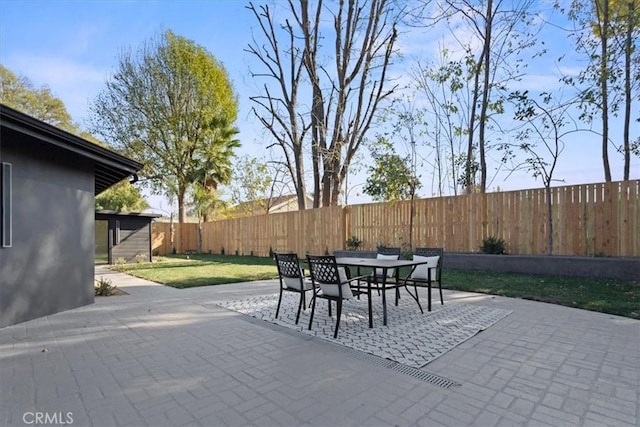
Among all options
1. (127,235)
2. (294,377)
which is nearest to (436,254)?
(294,377)

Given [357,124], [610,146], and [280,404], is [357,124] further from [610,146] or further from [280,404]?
[280,404]

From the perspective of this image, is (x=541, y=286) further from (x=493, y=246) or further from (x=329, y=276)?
(x=329, y=276)

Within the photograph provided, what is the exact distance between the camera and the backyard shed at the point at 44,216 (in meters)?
4.19

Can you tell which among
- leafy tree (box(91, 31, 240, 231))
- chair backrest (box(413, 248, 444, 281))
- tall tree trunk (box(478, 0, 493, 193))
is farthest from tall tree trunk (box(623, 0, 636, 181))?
leafy tree (box(91, 31, 240, 231))

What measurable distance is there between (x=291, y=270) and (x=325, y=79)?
447 inches

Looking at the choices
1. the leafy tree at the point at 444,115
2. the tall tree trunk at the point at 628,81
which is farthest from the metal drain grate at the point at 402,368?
the leafy tree at the point at 444,115

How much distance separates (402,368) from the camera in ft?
9.84

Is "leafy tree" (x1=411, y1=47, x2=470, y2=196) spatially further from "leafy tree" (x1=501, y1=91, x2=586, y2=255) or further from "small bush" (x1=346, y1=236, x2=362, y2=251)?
"small bush" (x1=346, y1=236, x2=362, y2=251)

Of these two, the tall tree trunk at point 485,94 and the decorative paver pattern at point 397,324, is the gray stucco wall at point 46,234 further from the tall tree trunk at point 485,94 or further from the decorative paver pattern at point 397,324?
the tall tree trunk at point 485,94

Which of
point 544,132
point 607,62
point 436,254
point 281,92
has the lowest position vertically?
point 436,254

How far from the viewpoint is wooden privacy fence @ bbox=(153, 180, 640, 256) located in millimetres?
7230

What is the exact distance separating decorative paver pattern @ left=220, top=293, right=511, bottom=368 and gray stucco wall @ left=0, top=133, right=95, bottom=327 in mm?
2411

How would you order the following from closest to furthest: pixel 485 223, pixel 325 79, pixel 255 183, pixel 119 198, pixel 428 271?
pixel 428 271 → pixel 485 223 → pixel 325 79 → pixel 255 183 → pixel 119 198

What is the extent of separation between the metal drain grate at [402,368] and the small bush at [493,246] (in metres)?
6.80
